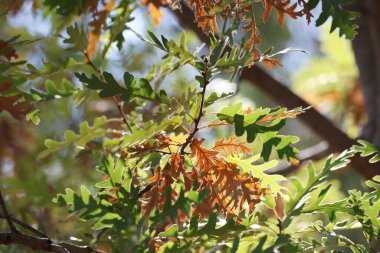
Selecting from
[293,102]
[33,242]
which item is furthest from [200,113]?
[293,102]

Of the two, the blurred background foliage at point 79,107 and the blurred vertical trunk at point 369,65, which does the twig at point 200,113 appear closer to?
the blurred background foliage at point 79,107

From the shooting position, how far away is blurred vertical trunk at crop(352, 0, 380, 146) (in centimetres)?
147

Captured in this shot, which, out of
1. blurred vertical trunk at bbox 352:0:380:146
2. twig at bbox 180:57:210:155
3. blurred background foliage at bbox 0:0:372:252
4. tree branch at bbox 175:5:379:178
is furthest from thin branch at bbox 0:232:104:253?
blurred vertical trunk at bbox 352:0:380:146

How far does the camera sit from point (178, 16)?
4.63ft

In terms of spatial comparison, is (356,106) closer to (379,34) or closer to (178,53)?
(379,34)

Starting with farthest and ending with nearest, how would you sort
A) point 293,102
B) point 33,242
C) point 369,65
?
point 369,65 → point 293,102 → point 33,242

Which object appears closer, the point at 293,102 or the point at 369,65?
the point at 293,102

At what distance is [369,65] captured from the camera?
5.31ft

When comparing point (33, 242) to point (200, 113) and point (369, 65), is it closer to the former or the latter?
point (200, 113)

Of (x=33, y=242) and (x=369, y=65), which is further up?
(x=369, y=65)

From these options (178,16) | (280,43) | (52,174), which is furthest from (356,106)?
(280,43)

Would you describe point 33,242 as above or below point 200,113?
below

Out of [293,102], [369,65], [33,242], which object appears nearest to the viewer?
[33,242]

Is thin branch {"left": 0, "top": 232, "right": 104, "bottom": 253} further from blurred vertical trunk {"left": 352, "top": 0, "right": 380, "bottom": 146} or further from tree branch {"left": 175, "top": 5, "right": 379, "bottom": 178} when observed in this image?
blurred vertical trunk {"left": 352, "top": 0, "right": 380, "bottom": 146}
